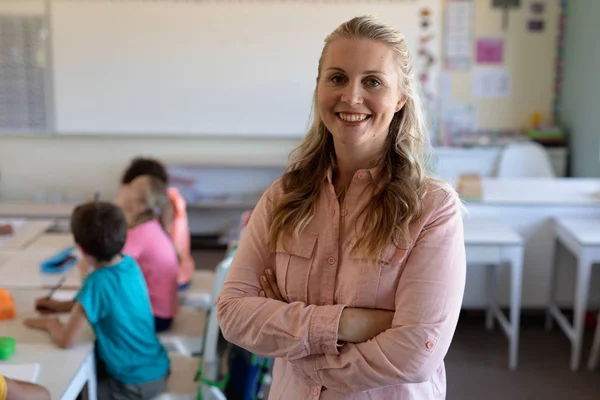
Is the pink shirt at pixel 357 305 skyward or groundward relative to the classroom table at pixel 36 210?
skyward

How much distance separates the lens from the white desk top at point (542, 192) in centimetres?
357

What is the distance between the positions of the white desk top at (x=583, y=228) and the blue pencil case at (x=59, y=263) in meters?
2.38

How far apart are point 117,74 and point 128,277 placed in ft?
11.2

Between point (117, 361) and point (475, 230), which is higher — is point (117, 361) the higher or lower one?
the lower one

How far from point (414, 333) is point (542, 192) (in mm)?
2755

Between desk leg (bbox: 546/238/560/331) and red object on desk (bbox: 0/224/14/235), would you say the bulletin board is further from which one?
red object on desk (bbox: 0/224/14/235)

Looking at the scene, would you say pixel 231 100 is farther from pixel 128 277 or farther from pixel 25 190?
pixel 128 277

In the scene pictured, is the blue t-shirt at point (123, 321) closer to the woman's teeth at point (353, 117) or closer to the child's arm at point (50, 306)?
the child's arm at point (50, 306)

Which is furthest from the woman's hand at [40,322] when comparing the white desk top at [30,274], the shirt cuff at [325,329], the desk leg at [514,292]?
the desk leg at [514,292]

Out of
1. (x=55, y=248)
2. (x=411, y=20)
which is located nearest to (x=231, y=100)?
(x=411, y=20)

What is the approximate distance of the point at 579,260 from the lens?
316 cm

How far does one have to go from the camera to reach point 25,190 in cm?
540

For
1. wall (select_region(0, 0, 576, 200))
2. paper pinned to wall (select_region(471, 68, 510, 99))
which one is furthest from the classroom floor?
wall (select_region(0, 0, 576, 200))

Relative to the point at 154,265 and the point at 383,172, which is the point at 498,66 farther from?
the point at 383,172
